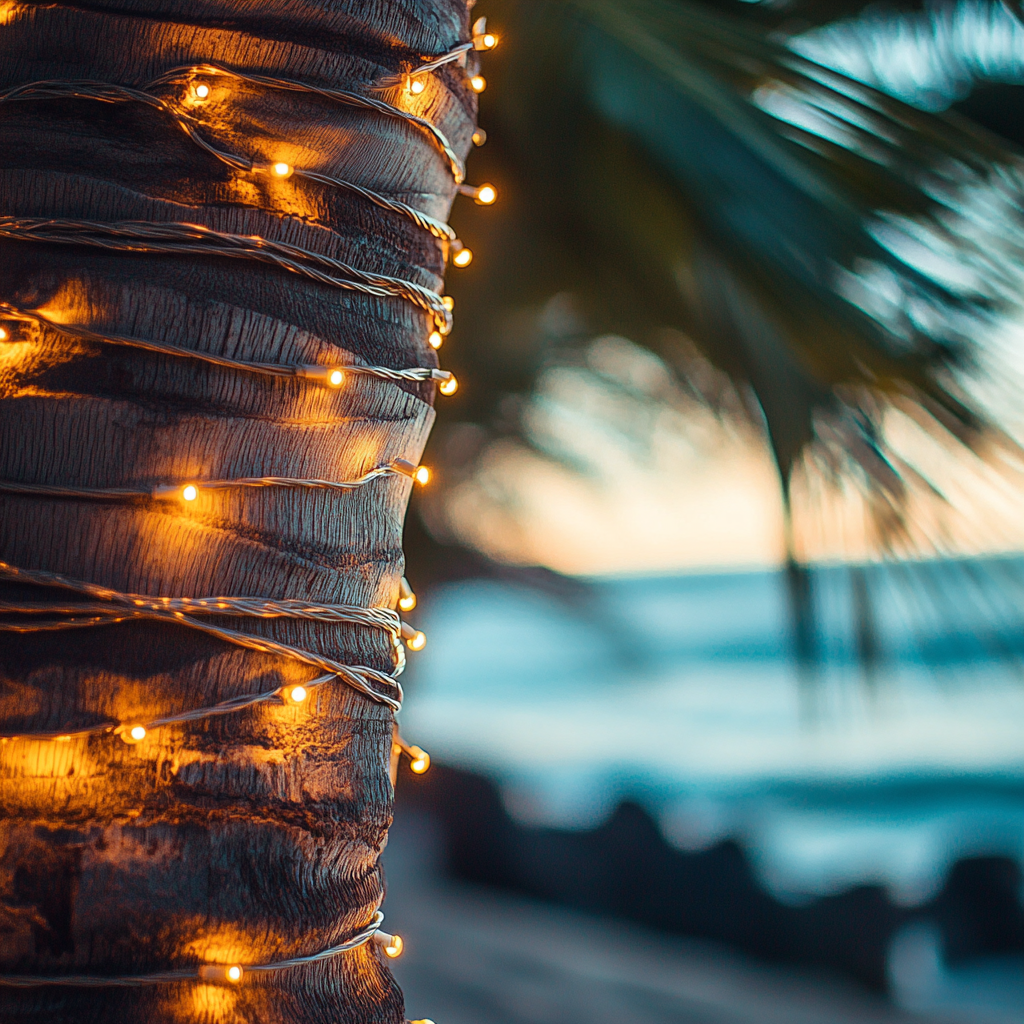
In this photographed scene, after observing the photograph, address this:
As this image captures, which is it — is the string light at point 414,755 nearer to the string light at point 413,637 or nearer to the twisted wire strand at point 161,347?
the string light at point 413,637

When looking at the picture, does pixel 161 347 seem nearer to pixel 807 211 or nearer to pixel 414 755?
pixel 414 755

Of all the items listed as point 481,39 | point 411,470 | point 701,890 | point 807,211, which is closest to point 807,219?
point 807,211

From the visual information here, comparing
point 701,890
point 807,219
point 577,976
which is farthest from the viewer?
point 701,890

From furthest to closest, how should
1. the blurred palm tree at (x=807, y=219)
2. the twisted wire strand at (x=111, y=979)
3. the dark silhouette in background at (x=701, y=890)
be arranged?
1. the dark silhouette in background at (x=701, y=890)
2. the blurred palm tree at (x=807, y=219)
3. the twisted wire strand at (x=111, y=979)

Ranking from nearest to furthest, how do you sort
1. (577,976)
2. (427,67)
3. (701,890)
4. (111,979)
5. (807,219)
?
(111,979), (427,67), (807,219), (577,976), (701,890)

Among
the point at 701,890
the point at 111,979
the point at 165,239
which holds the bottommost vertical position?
the point at 701,890

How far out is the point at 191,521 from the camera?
22.5 inches

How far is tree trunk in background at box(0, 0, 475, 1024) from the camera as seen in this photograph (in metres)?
0.54

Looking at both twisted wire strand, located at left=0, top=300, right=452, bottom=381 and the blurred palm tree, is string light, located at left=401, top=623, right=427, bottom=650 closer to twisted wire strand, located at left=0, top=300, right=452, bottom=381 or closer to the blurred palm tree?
twisted wire strand, located at left=0, top=300, right=452, bottom=381

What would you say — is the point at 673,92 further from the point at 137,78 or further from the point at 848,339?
the point at 137,78

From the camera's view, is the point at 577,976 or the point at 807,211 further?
the point at 577,976

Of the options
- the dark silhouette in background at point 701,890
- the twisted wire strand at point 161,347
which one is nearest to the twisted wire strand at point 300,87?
the twisted wire strand at point 161,347

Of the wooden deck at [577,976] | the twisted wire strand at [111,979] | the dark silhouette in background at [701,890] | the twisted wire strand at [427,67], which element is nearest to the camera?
the twisted wire strand at [111,979]

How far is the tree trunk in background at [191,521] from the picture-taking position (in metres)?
0.54
